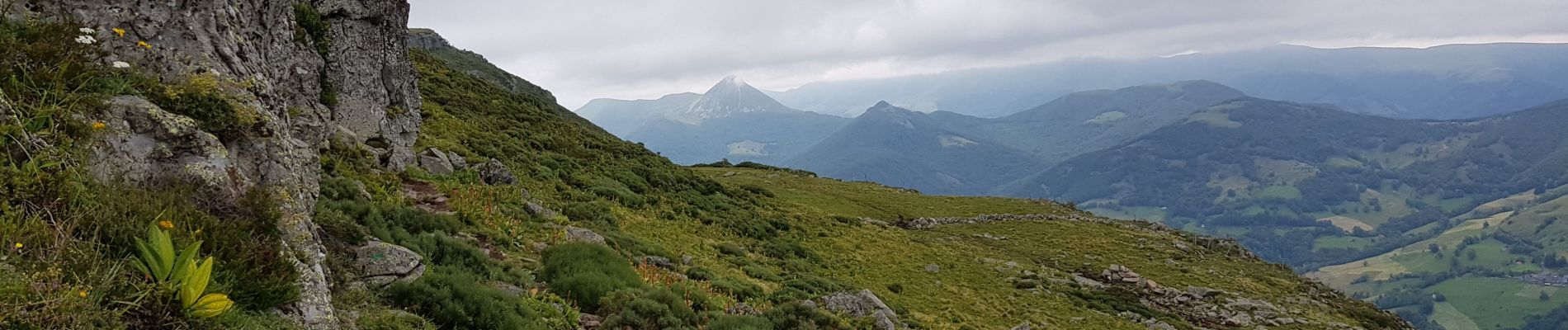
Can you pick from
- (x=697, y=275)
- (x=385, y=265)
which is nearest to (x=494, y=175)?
(x=697, y=275)

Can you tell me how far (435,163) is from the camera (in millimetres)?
21094

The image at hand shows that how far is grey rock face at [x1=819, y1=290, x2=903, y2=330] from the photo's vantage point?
1711 centimetres

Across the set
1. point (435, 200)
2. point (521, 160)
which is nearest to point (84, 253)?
point (435, 200)

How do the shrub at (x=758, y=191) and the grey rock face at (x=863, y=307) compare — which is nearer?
the grey rock face at (x=863, y=307)

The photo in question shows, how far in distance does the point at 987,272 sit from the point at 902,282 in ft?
25.7

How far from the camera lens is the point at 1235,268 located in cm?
4206

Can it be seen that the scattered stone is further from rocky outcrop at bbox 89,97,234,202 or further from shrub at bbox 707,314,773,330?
rocky outcrop at bbox 89,97,234,202

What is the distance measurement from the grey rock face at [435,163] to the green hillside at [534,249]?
0.09 metres

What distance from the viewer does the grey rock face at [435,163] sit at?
20672mm

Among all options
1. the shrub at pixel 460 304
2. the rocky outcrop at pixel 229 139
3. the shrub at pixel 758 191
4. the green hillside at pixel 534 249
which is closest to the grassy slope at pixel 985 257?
the green hillside at pixel 534 249

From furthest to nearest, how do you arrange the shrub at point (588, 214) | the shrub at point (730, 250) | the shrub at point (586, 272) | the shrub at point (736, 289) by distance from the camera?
the shrub at point (730, 250)
the shrub at point (588, 214)
the shrub at point (736, 289)
the shrub at point (586, 272)

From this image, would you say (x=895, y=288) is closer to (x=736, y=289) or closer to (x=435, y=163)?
(x=736, y=289)

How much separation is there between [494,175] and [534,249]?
764 centimetres

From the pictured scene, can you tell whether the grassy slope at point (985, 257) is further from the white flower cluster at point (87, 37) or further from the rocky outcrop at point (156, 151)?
the white flower cluster at point (87, 37)
